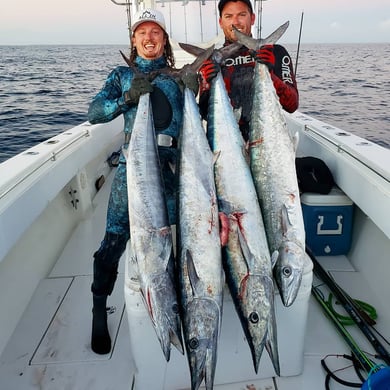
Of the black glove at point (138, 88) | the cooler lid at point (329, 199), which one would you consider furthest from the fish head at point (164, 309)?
the cooler lid at point (329, 199)

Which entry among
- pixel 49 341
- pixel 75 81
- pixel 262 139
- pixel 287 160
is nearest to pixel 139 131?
pixel 262 139

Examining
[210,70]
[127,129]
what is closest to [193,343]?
[127,129]

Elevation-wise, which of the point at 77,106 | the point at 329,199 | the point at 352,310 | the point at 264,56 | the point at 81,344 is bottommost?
the point at 77,106

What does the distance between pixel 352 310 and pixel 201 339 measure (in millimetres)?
1355

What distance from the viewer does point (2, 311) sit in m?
2.44

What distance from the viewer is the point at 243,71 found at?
2.35 metres

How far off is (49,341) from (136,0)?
15.0 feet

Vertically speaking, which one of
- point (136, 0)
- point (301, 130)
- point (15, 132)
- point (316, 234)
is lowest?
point (15, 132)

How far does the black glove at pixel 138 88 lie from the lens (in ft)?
6.13

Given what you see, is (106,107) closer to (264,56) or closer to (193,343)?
(264,56)

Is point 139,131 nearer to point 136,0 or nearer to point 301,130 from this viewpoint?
point 301,130

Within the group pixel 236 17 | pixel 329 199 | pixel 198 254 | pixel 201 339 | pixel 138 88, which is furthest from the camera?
pixel 329 199

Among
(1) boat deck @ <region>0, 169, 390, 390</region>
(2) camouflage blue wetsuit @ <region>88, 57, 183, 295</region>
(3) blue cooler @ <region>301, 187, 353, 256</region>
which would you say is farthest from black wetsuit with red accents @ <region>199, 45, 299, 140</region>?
(1) boat deck @ <region>0, 169, 390, 390</region>

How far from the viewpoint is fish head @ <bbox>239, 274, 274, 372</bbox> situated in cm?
155
